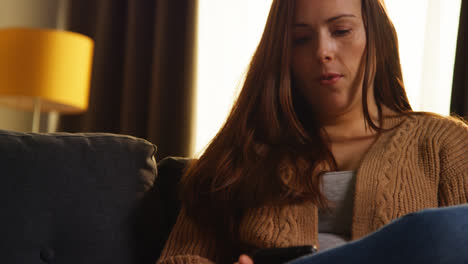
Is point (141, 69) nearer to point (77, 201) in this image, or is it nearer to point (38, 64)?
point (38, 64)

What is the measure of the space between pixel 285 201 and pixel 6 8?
2.29 meters

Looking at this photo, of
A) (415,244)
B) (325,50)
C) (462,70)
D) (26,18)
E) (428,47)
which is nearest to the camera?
(415,244)

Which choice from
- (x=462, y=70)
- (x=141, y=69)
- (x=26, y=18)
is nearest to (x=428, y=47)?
(x=462, y=70)

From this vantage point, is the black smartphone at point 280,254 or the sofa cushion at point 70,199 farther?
the sofa cushion at point 70,199

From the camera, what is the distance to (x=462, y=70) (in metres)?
1.74

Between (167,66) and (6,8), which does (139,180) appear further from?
(6,8)

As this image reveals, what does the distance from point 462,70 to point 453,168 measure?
0.99 m

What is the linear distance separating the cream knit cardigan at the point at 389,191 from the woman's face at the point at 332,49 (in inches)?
4.9

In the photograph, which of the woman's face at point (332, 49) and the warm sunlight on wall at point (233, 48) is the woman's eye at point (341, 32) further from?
the warm sunlight on wall at point (233, 48)

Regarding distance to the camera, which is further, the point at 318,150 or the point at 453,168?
the point at 318,150

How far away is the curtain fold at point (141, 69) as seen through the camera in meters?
2.44

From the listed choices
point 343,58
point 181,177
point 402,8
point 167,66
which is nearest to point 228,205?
point 181,177

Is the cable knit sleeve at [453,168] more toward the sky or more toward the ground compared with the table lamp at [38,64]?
more toward the ground

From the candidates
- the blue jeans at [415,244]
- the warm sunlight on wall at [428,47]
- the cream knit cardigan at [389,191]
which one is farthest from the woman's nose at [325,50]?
the warm sunlight on wall at [428,47]
